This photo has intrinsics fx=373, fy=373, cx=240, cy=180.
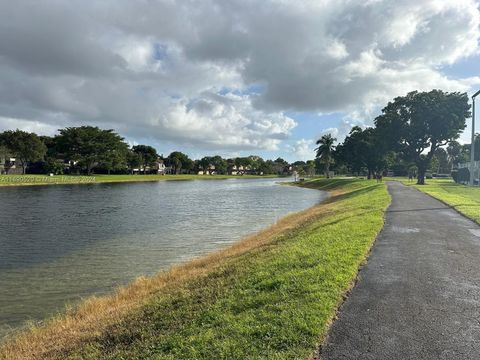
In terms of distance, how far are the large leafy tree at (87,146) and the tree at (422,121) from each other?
337 ft

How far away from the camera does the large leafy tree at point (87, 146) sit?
427 ft

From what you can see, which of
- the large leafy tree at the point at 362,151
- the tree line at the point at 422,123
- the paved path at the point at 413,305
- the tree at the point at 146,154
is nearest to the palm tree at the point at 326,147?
the large leafy tree at the point at 362,151

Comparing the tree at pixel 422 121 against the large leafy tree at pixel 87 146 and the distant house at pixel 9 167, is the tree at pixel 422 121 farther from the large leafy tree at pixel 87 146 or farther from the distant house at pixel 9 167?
the distant house at pixel 9 167

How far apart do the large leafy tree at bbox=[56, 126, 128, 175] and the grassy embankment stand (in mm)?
129510

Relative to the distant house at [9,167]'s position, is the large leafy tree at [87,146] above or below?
above

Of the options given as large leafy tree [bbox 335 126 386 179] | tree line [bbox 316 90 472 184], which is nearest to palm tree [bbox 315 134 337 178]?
large leafy tree [bbox 335 126 386 179]

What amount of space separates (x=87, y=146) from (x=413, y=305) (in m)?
137

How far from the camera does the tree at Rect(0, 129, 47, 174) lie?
112 meters

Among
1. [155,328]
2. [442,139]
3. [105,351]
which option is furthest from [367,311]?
[442,139]

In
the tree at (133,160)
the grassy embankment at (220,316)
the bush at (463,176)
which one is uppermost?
the tree at (133,160)

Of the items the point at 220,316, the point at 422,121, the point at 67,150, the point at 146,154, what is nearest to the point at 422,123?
the point at 422,121

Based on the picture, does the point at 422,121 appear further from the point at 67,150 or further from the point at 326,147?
the point at 67,150

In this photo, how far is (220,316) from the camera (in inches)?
289

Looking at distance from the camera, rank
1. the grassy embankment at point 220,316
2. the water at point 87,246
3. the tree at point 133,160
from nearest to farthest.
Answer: the grassy embankment at point 220,316 → the water at point 87,246 → the tree at point 133,160
